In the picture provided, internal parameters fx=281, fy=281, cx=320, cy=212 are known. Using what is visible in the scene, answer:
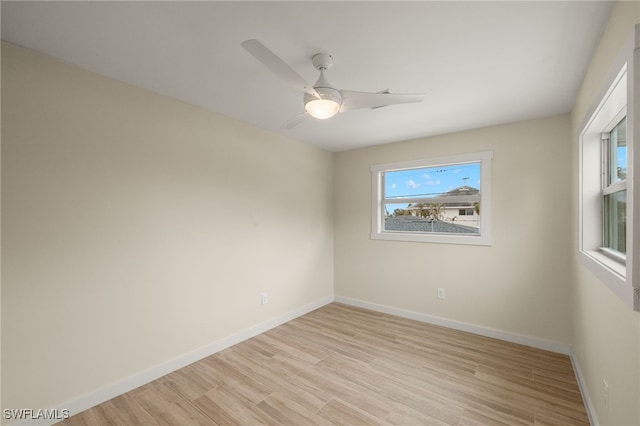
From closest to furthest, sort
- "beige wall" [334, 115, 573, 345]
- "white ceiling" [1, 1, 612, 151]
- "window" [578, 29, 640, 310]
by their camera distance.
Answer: "window" [578, 29, 640, 310], "white ceiling" [1, 1, 612, 151], "beige wall" [334, 115, 573, 345]

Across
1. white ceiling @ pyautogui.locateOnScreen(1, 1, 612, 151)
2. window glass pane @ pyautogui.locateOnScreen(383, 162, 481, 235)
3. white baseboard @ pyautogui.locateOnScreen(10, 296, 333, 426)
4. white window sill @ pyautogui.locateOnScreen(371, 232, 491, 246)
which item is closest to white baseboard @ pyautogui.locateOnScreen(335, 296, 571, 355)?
white window sill @ pyautogui.locateOnScreen(371, 232, 491, 246)

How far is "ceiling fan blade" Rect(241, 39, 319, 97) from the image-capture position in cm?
126

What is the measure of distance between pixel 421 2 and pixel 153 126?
7.00 ft

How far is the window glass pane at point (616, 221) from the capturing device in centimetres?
161

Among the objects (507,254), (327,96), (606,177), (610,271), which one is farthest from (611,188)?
(327,96)

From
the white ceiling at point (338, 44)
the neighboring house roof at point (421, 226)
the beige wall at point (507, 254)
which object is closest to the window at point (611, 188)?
the white ceiling at point (338, 44)

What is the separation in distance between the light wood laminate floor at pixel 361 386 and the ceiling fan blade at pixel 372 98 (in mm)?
2083

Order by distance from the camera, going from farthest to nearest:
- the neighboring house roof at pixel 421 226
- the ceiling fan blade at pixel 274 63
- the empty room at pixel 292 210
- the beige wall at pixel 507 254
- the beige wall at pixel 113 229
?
the neighboring house roof at pixel 421 226 → the beige wall at pixel 507 254 → the beige wall at pixel 113 229 → the empty room at pixel 292 210 → the ceiling fan blade at pixel 274 63

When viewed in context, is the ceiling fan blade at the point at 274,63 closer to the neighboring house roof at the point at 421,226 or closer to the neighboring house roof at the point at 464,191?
the neighboring house roof at the point at 464,191

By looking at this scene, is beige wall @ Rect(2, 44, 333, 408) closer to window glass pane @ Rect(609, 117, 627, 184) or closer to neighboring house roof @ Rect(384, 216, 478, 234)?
neighboring house roof @ Rect(384, 216, 478, 234)

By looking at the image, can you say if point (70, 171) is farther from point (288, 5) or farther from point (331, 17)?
point (331, 17)

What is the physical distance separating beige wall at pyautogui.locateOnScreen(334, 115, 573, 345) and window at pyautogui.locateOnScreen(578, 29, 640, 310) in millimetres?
700

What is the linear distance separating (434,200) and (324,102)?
97.7 inches

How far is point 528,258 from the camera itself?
2.94m
